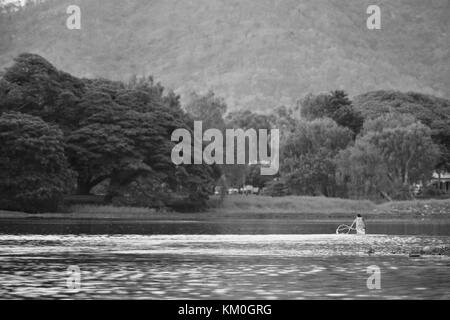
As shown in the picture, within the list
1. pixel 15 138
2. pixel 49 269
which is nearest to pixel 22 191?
pixel 15 138

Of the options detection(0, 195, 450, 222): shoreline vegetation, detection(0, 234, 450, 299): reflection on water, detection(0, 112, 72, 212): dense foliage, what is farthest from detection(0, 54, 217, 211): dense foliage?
detection(0, 234, 450, 299): reflection on water

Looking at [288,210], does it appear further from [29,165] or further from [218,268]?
[218,268]

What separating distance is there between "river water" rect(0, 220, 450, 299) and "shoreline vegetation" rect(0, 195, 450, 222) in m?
41.5

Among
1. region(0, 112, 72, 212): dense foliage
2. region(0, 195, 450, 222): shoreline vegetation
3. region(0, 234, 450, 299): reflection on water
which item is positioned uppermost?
region(0, 112, 72, 212): dense foliage

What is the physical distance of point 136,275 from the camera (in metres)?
31.7

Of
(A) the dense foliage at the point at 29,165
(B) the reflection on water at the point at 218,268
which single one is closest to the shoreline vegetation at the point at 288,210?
(A) the dense foliage at the point at 29,165

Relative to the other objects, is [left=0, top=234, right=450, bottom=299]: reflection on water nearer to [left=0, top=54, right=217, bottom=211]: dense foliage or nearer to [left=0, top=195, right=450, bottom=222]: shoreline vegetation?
[left=0, top=195, right=450, bottom=222]: shoreline vegetation

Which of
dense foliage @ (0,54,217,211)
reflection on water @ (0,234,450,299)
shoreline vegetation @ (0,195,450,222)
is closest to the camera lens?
reflection on water @ (0,234,450,299)

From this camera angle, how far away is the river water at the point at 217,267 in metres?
27.0

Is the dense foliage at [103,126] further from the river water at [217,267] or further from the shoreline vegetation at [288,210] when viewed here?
the river water at [217,267]

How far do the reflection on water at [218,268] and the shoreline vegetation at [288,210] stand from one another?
4441cm

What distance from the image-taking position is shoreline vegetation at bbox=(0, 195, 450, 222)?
321 ft

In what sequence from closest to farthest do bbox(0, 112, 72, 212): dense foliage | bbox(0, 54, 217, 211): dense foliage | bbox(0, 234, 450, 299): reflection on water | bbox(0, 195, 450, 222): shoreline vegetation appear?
bbox(0, 234, 450, 299): reflection on water, bbox(0, 112, 72, 212): dense foliage, bbox(0, 195, 450, 222): shoreline vegetation, bbox(0, 54, 217, 211): dense foliage
